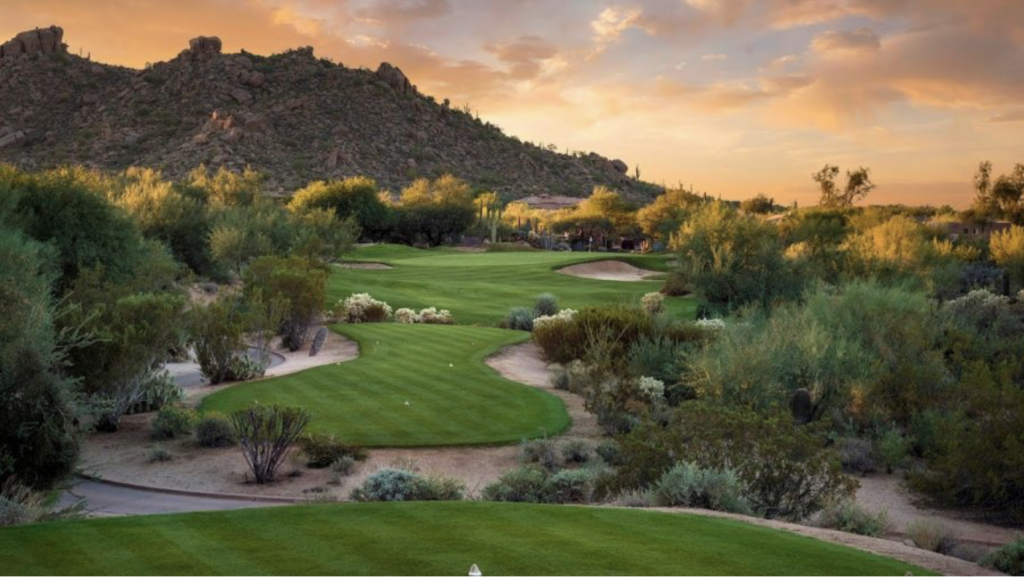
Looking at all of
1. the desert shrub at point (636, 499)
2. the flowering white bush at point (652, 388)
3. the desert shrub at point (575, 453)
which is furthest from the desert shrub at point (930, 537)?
the flowering white bush at point (652, 388)

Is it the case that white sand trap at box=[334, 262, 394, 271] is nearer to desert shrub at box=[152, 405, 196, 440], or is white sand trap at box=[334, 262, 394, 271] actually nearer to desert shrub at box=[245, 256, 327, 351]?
desert shrub at box=[245, 256, 327, 351]

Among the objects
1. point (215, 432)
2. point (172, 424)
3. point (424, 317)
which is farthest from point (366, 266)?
point (215, 432)

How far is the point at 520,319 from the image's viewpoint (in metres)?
40.0

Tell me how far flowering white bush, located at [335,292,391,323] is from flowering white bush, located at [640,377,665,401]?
18.6 metres

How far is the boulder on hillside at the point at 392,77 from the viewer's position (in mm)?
127125

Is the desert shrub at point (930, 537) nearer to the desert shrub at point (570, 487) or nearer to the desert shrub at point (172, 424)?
the desert shrub at point (570, 487)

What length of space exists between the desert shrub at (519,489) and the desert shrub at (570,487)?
109 mm

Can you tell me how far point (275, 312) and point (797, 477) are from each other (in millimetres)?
20379

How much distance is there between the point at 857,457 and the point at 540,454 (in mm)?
6821

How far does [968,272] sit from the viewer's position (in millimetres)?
53188

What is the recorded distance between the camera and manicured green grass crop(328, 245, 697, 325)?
45844mm

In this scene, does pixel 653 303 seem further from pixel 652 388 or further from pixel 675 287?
pixel 652 388

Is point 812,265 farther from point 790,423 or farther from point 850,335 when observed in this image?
point 790,423

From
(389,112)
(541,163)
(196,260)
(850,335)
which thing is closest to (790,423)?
(850,335)
